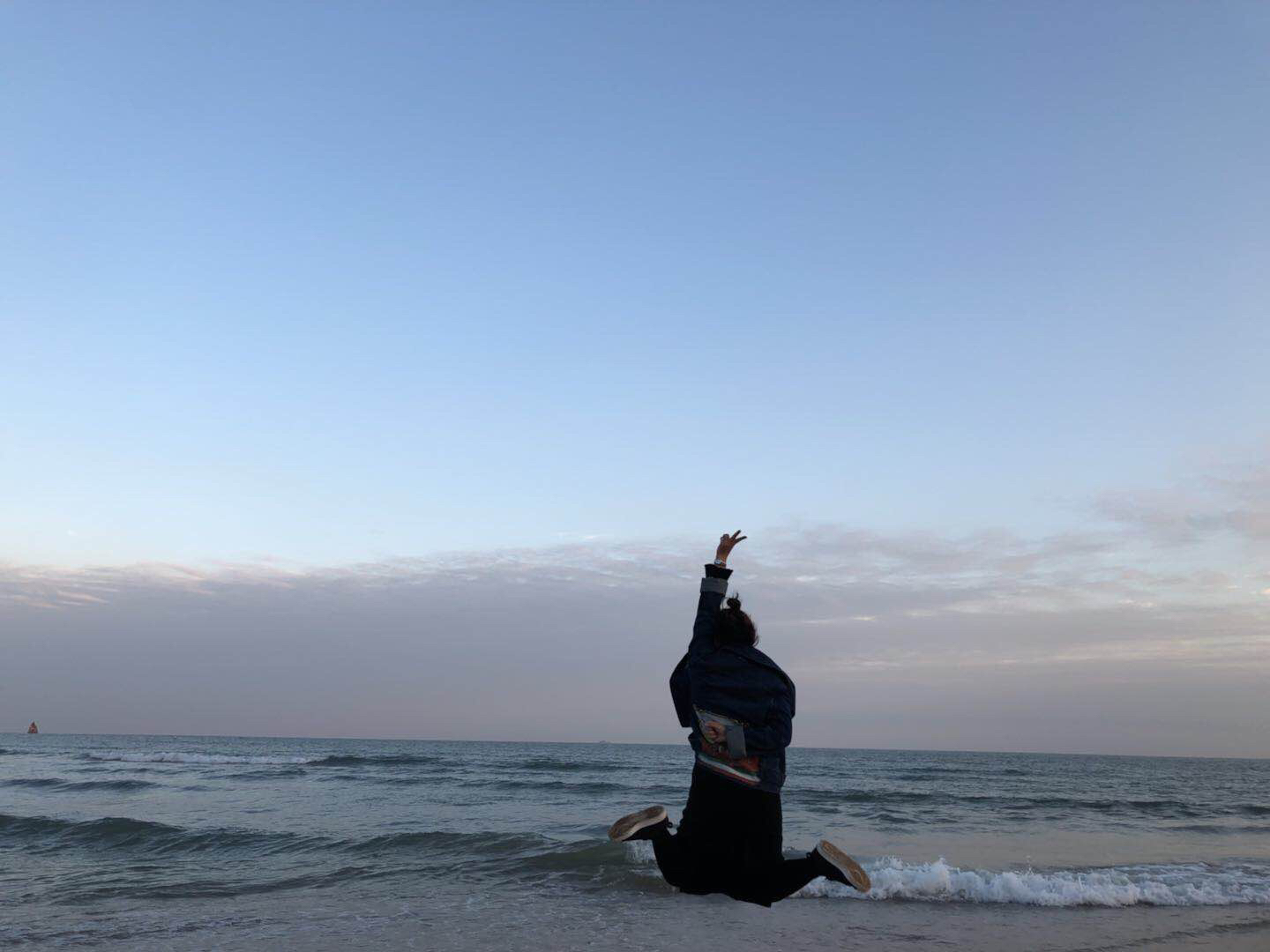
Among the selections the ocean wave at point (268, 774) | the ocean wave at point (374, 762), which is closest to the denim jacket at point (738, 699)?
the ocean wave at point (268, 774)

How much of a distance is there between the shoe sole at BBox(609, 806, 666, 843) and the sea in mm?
5833

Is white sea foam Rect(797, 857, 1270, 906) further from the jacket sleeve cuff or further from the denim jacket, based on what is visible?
the jacket sleeve cuff

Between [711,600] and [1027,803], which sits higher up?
[711,600]

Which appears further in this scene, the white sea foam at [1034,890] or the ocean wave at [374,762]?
the ocean wave at [374,762]

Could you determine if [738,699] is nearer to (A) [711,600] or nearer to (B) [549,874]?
(A) [711,600]

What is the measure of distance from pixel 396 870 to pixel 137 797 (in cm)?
1487

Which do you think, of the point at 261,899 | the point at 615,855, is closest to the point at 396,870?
the point at 261,899

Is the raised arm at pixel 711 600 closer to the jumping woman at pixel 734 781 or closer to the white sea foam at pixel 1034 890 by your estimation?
the jumping woman at pixel 734 781

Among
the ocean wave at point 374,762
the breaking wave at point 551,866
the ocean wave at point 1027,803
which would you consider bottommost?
the ocean wave at point 374,762

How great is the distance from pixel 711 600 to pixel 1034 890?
34.4ft

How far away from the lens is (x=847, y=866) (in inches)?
142

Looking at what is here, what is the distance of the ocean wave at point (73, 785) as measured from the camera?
2573 centimetres

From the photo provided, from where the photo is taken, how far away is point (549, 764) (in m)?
44.0

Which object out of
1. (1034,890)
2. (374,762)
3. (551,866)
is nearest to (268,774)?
(374,762)
